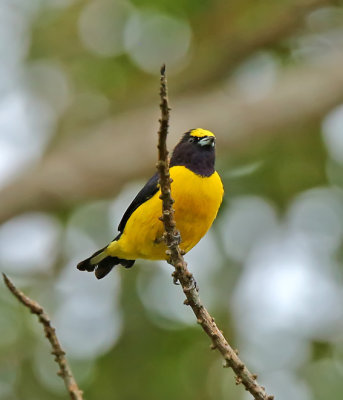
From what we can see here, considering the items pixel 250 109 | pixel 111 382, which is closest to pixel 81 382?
pixel 111 382

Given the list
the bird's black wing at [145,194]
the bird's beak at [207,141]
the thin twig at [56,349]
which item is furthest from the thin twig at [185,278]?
the bird's beak at [207,141]

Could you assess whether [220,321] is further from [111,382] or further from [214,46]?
[214,46]

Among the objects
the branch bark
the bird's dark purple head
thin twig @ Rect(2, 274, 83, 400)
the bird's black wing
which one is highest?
the branch bark

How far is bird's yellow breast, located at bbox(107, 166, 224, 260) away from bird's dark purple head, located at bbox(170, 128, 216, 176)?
2.3 inches

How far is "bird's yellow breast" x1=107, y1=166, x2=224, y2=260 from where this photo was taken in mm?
4676

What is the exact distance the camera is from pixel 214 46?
10250 millimetres

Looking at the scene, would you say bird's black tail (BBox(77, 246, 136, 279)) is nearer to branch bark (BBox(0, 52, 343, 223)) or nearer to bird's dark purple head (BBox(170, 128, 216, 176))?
bird's dark purple head (BBox(170, 128, 216, 176))

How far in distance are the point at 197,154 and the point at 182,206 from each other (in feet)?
1.59

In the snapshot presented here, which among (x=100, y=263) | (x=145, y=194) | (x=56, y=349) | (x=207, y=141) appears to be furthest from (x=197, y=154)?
(x=56, y=349)

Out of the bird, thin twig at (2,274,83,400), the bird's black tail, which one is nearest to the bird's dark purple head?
the bird

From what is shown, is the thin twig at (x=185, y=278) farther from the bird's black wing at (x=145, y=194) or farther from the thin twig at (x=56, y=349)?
the bird's black wing at (x=145, y=194)

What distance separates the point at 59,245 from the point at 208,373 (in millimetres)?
2689

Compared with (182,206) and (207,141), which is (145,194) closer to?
(182,206)

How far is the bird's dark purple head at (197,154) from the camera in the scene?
16.2 ft
